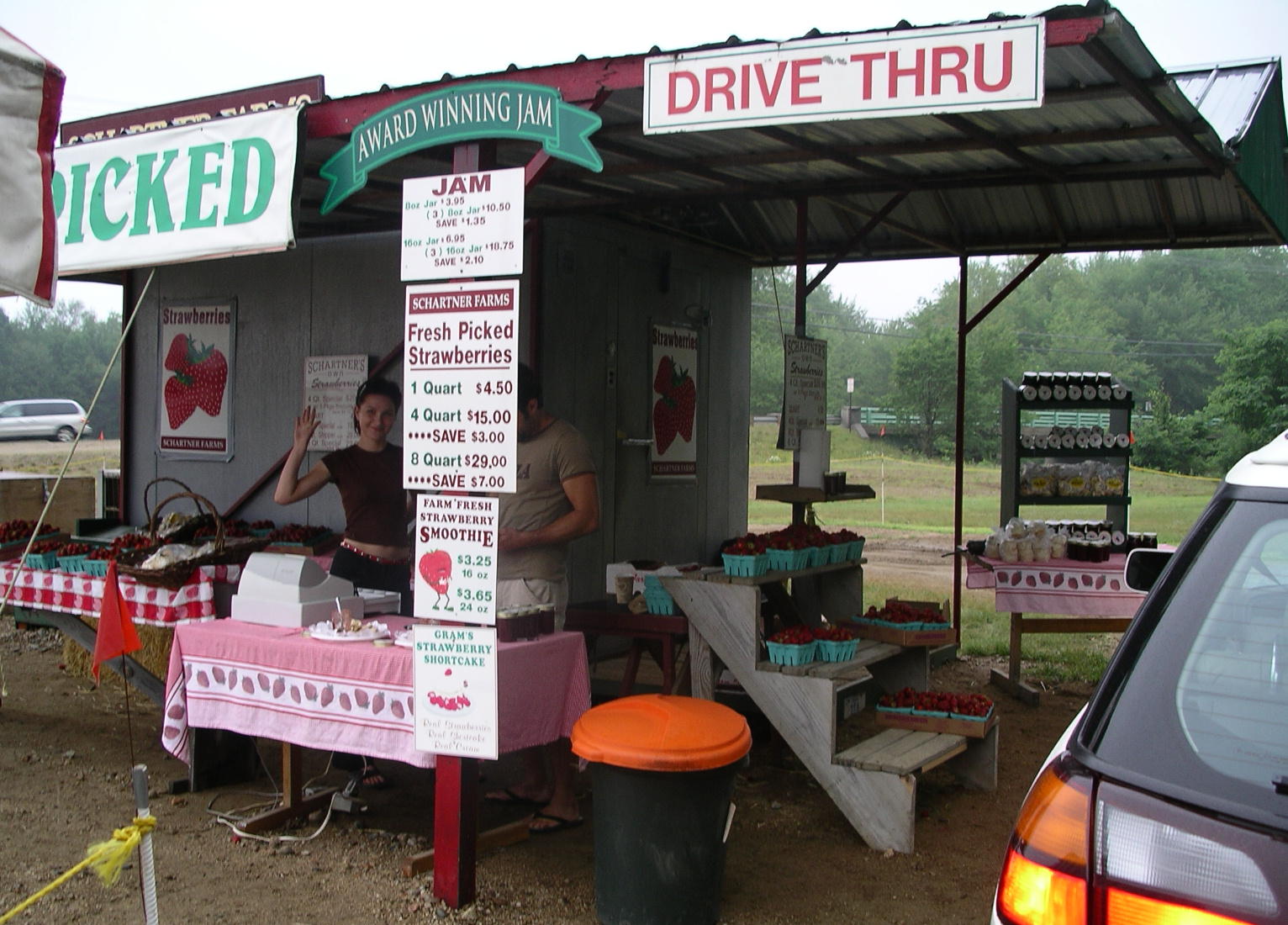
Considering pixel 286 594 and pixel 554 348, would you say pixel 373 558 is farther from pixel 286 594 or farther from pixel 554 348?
pixel 554 348

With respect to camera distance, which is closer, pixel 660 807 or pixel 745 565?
pixel 660 807

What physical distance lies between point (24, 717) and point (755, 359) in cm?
4856

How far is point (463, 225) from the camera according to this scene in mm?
4242

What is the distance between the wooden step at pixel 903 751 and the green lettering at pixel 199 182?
355cm

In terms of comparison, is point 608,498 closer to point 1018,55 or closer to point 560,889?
point 560,889

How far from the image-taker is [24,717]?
737cm

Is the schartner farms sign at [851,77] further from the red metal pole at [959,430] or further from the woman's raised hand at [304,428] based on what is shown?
the red metal pole at [959,430]

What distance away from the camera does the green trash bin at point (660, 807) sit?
13.1 ft

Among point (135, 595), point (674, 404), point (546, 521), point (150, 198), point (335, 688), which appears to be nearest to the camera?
point (335, 688)

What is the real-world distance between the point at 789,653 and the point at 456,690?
1828mm

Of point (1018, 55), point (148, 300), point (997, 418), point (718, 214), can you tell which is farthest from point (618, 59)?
point (997, 418)

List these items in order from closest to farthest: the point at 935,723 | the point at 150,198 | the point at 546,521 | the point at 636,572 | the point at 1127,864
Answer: the point at 1127,864, the point at 150,198, the point at 546,521, the point at 935,723, the point at 636,572

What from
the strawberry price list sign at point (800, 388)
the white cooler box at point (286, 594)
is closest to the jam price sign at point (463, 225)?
the white cooler box at point (286, 594)

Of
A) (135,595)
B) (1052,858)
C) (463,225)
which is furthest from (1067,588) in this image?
(1052,858)
